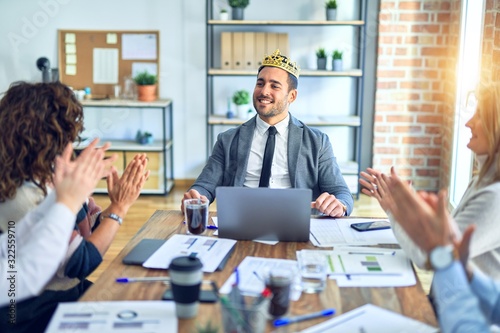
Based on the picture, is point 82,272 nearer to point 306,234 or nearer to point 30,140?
point 30,140

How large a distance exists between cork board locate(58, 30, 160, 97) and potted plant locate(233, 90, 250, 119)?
0.77 m

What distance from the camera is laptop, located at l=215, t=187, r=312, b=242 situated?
2061 millimetres

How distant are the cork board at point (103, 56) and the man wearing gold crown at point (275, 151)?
265 centimetres

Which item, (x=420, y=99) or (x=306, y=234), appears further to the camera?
(x=420, y=99)

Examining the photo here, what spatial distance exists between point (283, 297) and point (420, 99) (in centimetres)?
402

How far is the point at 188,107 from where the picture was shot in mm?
5547

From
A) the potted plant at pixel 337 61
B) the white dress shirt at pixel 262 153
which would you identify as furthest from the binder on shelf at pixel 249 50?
the white dress shirt at pixel 262 153

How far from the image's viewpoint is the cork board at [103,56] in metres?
5.45

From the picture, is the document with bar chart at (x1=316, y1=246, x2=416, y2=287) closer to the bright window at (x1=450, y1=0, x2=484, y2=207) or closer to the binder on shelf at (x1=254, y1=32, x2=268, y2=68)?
the bright window at (x1=450, y1=0, x2=484, y2=207)

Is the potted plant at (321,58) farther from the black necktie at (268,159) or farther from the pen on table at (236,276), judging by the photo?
the pen on table at (236,276)

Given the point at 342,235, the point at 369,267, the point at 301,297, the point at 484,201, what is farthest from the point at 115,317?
the point at 484,201

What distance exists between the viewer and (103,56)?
18.0 feet

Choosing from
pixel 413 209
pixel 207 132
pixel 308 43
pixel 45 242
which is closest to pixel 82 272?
pixel 45 242

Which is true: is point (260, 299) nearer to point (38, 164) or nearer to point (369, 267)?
point (369, 267)
